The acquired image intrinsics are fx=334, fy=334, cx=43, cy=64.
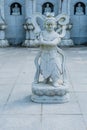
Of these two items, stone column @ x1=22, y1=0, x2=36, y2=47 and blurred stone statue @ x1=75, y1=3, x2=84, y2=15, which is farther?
blurred stone statue @ x1=75, y1=3, x2=84, y2=15

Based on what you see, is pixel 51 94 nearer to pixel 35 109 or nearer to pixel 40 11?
pixel 35 109

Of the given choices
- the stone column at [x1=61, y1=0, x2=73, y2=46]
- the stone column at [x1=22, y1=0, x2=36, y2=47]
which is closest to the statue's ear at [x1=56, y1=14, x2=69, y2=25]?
the stone column at [x1=22, y1=0, x2=36, y2=47]

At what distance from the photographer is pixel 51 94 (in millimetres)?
6645

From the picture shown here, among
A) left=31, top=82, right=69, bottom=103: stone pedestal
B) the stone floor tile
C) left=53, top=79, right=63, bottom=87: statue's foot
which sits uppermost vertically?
left=53, top=79, right=63, bottom=87: statue's foot

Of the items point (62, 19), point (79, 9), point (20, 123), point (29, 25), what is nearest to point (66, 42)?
point (29, 25)

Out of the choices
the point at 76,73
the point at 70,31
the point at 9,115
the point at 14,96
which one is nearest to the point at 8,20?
the point at 70,31

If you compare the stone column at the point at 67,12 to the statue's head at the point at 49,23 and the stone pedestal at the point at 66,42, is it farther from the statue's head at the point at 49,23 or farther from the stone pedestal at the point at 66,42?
the statue's head at the point at 49,23

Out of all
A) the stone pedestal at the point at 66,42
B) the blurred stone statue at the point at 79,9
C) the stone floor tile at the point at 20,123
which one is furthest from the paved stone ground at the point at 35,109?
the blurred stone statue at the point at 79,9

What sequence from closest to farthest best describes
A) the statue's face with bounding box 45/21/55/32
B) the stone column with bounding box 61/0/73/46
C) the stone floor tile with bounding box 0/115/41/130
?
the stone floor tile with bounding box 0/115/41/130, the statue's face with bounding box 45/21/55/32, the stone column with bounding box 61/0/73/46

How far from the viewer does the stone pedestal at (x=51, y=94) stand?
21.7 ft

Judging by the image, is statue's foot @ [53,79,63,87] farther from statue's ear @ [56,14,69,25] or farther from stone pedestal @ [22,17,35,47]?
stone pedestal @ [22,17,35,47]

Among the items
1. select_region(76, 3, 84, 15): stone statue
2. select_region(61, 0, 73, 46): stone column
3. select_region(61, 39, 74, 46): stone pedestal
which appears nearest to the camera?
select_region(61, 39, 74, 46): stone pedestal

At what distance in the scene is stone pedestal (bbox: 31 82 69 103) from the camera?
21.7ft

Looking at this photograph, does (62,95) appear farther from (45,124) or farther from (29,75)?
(29,75)
